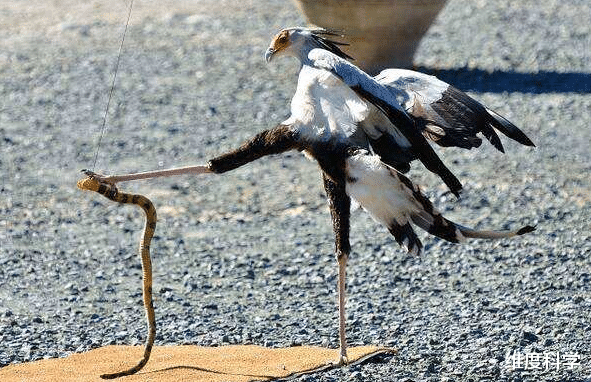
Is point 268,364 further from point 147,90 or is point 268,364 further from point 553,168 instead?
point 147,90

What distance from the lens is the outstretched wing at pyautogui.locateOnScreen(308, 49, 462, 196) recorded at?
588 centimetres

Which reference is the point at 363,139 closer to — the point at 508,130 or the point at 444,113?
the point at 444,113

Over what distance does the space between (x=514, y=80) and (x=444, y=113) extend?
8229mm

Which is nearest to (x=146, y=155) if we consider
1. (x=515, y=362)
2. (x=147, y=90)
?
(x=147, y=90)

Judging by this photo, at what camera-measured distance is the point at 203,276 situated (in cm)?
823

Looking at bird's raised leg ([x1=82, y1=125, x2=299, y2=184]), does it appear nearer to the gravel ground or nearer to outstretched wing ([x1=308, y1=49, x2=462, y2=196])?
outstretched wing ([x1=308, y1=49, x2=462, y2=196])

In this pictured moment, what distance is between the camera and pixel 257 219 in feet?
31.5

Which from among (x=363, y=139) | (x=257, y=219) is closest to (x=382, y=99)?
(x=363, y=139)

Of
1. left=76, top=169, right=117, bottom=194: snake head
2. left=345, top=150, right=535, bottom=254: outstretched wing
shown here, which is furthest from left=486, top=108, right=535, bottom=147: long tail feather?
left=76, top=169, right=117, bottom=194: snake head

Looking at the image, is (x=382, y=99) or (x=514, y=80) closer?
(x=382, y=99)

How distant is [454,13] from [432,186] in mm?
8741

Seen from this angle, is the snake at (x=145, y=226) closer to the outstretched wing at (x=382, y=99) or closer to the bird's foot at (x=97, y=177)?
the bird's foot at (x=97, y=177)

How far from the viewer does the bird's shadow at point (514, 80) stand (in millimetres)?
13891

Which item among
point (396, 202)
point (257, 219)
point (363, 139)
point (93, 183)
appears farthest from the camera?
point (257, 219)
